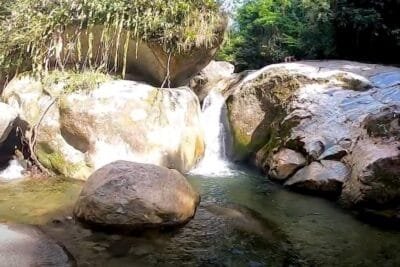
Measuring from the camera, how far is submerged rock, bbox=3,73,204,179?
24.6 feet

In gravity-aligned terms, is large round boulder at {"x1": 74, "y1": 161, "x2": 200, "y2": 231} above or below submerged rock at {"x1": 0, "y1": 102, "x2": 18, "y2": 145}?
below

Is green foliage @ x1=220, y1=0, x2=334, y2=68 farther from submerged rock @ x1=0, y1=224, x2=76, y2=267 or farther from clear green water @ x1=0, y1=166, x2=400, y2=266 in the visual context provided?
submerged rock @ x1=0, y1=224, x2=76, y2=267

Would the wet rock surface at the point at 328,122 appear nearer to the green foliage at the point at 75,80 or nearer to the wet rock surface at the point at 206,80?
the wet rock surface at the point at 206,80

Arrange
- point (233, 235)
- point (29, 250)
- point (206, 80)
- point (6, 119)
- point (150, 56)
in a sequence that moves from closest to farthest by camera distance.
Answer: point (29, 250) < point (233, 235) < point (6, 119) < point (150, 56) < point (206, 80)

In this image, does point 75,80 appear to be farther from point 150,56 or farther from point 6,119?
point 150,56

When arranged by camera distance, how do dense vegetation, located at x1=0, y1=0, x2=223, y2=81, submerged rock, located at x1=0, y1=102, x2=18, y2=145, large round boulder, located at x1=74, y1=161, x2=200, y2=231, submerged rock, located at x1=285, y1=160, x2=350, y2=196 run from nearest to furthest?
large round boulder, located at x1=74, y1=161, x2=200, y2=231 → submerged rock, located at x1=285, y1=160, x2=350, y2=196 → submerged rock, located at x1=0, y1=102, x2=18, y2=145 → dense vegetation, located at x1=0, y1=0, x2=223, y2=81

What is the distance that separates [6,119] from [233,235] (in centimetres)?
452

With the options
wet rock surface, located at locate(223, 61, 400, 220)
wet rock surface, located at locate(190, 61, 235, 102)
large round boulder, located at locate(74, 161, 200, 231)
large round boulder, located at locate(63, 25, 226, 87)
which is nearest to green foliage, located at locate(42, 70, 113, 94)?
large round boulder, located at locate(63, 25, 226, 87)

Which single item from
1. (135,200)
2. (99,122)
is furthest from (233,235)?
(99,122)

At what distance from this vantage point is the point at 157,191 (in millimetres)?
5293

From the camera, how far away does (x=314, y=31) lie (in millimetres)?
12023

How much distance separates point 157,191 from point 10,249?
68.8 inches

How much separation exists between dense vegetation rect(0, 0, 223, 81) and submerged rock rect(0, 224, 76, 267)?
14.8ft

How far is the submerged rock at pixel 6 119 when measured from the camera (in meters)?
7.28
